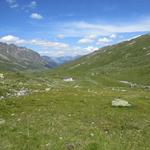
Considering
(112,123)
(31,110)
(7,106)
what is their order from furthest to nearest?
(7,106), (31,110), (112,123)

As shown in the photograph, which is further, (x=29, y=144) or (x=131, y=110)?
(x=131, y=110)

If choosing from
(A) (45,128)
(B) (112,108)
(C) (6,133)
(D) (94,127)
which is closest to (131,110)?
(B) (112,108)

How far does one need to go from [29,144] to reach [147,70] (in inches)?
5635

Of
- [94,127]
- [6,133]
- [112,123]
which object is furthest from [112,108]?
[6,133]

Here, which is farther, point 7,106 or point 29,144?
point 7,106

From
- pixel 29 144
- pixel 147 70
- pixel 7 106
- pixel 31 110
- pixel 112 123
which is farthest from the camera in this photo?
pixel 147 70

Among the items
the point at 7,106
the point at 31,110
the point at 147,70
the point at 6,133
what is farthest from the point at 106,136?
the point at 147,70

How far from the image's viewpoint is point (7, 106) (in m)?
39.3

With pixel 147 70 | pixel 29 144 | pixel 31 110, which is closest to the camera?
pixel 29 144

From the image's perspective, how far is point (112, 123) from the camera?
3089cm

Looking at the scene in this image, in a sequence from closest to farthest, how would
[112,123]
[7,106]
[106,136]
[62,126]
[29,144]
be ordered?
[29,144] < [106,136] < [62,126] < [112,123] < [7,106]

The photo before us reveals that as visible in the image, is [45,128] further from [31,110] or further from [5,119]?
[31,110]

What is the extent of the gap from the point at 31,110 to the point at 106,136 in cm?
1272

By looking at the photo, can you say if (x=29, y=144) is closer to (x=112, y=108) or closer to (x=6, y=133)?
(x=6, y=133)
